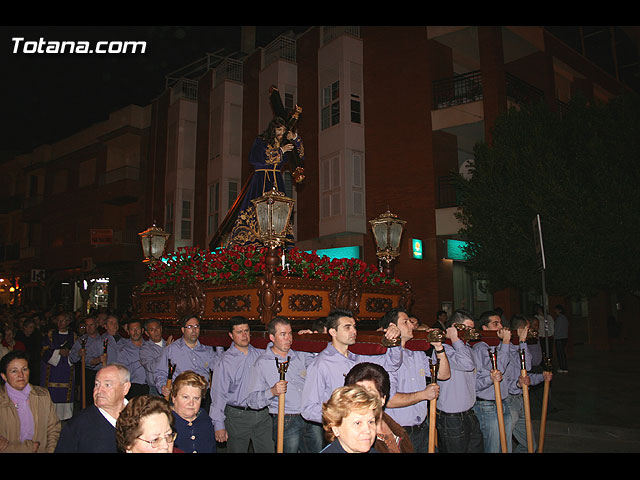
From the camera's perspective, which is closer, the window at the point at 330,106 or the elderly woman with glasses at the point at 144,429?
the elderly woman with glasses at the point at 144,429

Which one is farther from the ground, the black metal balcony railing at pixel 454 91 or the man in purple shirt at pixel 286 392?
the black metal balcony railing at pixel 454 91

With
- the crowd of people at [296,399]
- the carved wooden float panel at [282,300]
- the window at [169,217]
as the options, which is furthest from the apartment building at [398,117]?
the crowd of people at [296,399]

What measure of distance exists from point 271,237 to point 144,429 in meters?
4.57

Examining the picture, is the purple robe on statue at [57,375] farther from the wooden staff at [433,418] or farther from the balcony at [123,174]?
the balcony at [123,174]

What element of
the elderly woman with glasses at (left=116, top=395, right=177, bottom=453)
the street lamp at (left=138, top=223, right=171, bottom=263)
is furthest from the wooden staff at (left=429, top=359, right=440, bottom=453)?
the street lamp at (left=138, top=223, right=171, bottom=263)

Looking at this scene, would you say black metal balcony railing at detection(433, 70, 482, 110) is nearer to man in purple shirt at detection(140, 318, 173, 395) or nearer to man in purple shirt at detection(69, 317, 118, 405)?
man in purple shirt at detection(140, 318, 173, 395)

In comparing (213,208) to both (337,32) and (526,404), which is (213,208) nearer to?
(337,32)

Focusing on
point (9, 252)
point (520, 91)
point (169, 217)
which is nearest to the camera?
point (520, 91)

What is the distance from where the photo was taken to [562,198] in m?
14.2

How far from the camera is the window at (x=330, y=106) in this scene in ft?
66.8

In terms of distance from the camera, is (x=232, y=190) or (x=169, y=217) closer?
(x=232, y=190)

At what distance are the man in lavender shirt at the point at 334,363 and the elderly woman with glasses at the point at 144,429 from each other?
1509 millimetres

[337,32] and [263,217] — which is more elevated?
[337,32]

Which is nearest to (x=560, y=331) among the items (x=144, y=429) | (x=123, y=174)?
(x=144, y=429)
